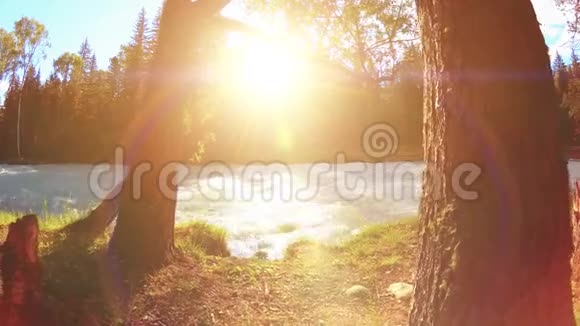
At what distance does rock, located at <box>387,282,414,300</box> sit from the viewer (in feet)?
16.4

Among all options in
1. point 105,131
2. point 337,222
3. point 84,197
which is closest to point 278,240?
point 337,222

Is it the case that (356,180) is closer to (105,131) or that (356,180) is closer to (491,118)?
(491,118)

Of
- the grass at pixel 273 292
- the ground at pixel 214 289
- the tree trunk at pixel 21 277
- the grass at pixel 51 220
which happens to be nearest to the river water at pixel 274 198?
the grass at pixel 273 292

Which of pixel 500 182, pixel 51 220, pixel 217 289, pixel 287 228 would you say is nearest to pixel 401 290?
pixel 217 289

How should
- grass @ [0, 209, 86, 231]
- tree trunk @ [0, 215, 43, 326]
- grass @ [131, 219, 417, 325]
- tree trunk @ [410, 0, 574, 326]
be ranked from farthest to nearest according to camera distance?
1. grass @ [0, 209, 86, 231]
2. grass @ [131, 219, 417, 325]
3. tree trunk @ [0, 215, 43, 326]
4. tree trunk @ [410, 0, 574, 326]

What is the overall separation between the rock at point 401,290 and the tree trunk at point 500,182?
116 inches

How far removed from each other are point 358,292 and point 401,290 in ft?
1.68

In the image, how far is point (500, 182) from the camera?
2018 millimetres

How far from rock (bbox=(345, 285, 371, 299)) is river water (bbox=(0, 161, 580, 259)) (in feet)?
10.4

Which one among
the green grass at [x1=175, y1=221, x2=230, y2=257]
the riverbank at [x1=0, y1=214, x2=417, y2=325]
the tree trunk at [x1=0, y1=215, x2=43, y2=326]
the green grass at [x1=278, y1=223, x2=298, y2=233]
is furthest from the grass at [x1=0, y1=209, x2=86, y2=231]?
the green grass at [x1=278, y1=223, x2=298, y2=233]

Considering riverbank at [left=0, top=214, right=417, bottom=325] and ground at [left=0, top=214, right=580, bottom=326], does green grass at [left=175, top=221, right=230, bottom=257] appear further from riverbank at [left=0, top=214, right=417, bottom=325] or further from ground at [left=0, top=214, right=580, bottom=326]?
ground at [left=0, top=214, right=580, bottom=326]

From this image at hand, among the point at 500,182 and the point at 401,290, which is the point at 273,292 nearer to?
the point at 401,290

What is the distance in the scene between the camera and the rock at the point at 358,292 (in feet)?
16.4

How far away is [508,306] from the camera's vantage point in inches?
76.1
